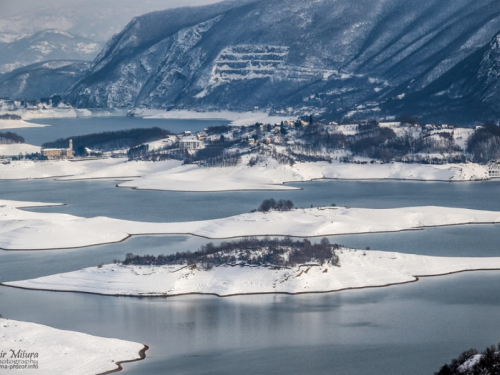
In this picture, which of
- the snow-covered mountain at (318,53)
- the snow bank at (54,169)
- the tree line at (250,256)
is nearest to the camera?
the tree line at (250,256)

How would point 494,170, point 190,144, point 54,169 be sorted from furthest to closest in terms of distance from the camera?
point 190,144 < point 54,169 < point 494,170

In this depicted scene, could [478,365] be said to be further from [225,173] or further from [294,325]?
[225,173]

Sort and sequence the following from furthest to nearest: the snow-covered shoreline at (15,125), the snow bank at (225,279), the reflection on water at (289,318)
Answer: the snow-covered shoreline at (15,125) → the snow bank at (225,279) → the reflection on water at (289,318)

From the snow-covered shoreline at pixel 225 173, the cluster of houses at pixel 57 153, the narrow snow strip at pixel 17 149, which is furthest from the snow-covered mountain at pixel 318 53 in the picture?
the snow-covered shoreline at pixel 225 173

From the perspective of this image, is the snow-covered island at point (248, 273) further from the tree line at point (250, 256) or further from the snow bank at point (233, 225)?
the snow bank at point (233, 225)

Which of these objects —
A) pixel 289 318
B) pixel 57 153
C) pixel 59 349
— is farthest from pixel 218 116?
pixel 59 349

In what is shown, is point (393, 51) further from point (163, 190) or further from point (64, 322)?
point (64, 322)
